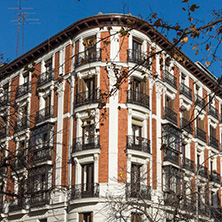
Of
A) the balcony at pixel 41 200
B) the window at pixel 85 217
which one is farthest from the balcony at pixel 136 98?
the balcony at pixel 41 200

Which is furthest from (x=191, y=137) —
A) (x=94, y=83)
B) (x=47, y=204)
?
(x=47, y=204)

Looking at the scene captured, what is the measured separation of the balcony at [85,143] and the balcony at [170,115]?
6540 millimetres

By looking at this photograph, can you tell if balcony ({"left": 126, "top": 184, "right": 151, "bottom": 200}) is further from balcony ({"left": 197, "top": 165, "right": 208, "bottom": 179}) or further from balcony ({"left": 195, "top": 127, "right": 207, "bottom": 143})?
balcony ({"left": 195, "top": 127, "right": 207, "bottom": 143})

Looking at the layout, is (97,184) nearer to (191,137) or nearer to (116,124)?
(116,124)

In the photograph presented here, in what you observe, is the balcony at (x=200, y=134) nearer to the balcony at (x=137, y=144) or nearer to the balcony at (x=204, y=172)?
the balcony at (x=204, y=172)

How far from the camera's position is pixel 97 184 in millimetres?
32781

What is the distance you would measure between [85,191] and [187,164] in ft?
33.7

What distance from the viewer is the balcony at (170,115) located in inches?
1497

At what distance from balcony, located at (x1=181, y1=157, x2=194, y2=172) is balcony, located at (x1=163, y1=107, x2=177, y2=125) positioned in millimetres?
3255

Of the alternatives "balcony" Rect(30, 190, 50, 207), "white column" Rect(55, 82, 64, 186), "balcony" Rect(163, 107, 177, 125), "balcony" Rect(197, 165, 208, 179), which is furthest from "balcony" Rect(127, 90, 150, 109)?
"balcony" Rect(197, 165, 208, 179)

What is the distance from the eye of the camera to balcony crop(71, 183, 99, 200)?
32822 millimetres

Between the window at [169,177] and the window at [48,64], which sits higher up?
the window at [48,64]

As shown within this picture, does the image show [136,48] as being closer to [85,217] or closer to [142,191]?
[142,191]

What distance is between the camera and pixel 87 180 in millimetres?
34125
